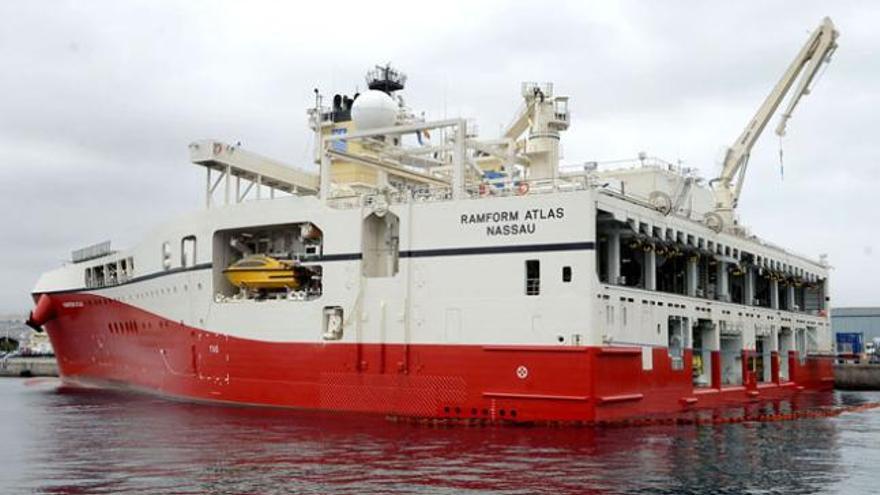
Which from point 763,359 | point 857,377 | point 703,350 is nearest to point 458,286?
point 703,350

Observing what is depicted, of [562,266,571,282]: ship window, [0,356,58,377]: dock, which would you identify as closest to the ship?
[562,266,571,282]: ship window

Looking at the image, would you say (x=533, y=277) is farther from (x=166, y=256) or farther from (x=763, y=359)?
(x=763, y=359)

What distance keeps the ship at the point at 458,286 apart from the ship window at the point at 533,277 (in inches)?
3.2

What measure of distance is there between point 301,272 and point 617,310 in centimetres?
995

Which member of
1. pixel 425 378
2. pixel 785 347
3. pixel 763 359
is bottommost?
pixel 425 378

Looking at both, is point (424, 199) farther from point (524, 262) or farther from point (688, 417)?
point (688, 417)

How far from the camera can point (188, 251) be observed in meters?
31.5

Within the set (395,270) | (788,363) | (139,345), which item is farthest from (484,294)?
(788,363)

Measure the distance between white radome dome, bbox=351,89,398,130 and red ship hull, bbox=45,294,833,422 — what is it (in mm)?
8720

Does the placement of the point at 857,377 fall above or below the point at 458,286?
below

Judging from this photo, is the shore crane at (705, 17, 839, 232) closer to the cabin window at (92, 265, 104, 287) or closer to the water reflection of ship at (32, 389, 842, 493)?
the water reflection of ship at (32, 389, 842, 493)

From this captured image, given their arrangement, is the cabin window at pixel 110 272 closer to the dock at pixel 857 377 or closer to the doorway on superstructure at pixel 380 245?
the doorway on superstructure at pixel 380 245

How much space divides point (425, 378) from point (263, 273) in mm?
6866

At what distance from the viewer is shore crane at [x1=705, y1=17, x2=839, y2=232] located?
34.9 metres
